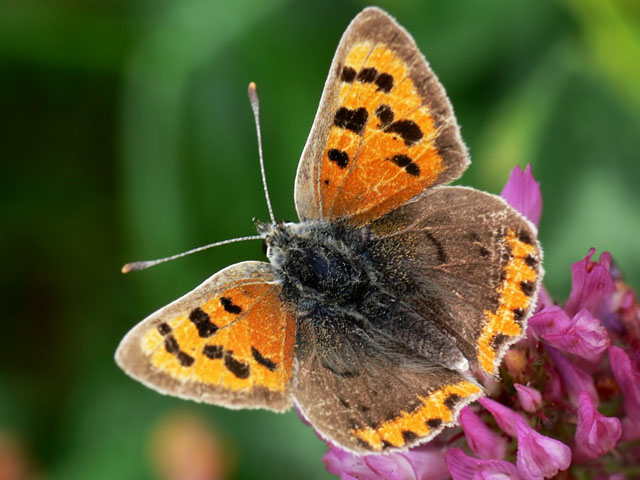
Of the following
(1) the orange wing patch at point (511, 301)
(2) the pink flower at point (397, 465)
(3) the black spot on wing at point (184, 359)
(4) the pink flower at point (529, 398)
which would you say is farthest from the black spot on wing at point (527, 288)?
(3) the black spot on wing at point (184, 359)

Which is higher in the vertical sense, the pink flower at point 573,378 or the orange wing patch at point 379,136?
the orange wing patch at point 379,136

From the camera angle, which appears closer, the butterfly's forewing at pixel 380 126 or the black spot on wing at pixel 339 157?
the butterfly's forewing at pixel 380 126

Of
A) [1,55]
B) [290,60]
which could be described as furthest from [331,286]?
[1,55]

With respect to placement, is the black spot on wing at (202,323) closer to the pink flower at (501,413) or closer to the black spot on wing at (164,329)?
the black spot on wing at (164,329)

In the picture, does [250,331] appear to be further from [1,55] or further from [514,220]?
[1,55]

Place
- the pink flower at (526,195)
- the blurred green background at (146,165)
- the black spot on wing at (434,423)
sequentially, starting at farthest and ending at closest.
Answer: the blurred green background at (146,165)
the pink flower at (526,195)
the black spot on wing at (434,423)

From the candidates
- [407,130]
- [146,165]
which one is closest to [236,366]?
[407,130]
